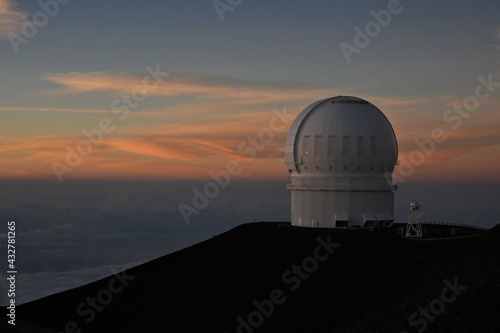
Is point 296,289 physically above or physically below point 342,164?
below

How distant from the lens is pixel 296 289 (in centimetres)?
2720

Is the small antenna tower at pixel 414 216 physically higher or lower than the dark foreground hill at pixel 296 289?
higher

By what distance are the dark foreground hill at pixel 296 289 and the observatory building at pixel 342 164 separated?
7.32ft

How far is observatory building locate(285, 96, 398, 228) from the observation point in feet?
122

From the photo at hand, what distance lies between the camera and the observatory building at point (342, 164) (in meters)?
37.1

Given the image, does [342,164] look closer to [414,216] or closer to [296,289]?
[414,216]

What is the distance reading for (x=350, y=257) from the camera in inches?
1221

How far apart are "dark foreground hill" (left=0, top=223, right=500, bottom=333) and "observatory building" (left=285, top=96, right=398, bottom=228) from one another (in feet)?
7.32

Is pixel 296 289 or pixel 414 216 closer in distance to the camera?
pixel 296 289

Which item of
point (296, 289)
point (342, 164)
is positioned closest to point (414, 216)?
point (342, 164)

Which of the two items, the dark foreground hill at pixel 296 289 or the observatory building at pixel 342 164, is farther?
the observatory building at pixel 342 164

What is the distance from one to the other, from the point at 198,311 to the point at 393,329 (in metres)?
10.3

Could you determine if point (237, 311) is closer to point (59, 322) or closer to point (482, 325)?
point (59, 322)

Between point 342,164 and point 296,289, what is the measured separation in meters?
11.4
